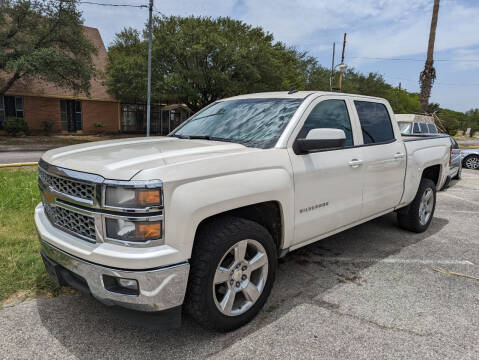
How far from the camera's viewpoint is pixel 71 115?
85.6 feet

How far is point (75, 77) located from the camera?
20750 millimetres

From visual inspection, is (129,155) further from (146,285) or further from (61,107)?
(61,107)

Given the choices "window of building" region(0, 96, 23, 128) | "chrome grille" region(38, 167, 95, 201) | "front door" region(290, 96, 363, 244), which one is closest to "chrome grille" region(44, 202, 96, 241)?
"chrome grille" region(38, 167, 95, 201)

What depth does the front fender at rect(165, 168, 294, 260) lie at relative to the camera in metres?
2.19

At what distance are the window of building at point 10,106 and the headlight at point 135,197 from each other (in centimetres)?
2574

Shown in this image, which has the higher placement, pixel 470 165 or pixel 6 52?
pixel 6 52

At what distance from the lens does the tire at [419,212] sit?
4.96 meters

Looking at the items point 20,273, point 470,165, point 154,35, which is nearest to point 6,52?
point 154,35

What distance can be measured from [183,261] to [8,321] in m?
1.63

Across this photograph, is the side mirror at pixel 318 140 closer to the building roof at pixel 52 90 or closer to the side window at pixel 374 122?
the side window at pixel 374 122

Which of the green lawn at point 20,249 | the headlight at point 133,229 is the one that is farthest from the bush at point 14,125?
the headlight at point 133,229

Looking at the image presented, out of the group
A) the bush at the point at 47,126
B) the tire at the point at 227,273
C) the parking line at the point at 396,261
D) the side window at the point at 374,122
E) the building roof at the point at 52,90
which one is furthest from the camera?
the bush at the point at 47,126

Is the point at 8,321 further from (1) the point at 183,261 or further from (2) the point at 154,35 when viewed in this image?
(2) the point at 154,35

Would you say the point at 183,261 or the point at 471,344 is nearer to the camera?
the point at 183,261
